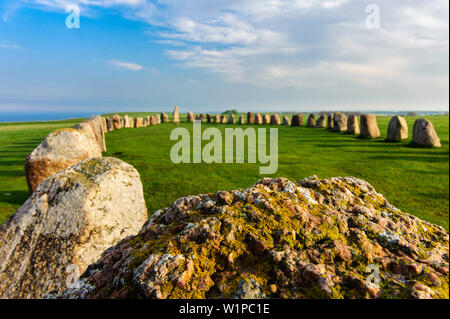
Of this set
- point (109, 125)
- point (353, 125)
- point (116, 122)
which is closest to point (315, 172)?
point (353, 125)

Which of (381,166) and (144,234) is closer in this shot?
(144,234)

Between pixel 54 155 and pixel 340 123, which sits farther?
pixel 340 123

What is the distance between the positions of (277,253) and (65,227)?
4.29 m

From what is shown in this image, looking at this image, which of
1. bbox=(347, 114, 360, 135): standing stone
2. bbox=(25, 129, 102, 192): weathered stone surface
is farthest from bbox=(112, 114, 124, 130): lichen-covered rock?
bbox=(347, 114, 360, 135): standing stone

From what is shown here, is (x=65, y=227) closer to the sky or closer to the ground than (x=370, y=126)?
closer to the ground

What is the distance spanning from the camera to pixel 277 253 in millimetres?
1744

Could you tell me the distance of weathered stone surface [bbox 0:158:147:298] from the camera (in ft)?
13.7

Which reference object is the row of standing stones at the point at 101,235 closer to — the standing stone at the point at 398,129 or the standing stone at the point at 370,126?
the standing stone at the point at 398,129

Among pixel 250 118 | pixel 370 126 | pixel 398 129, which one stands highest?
pixel 250 118

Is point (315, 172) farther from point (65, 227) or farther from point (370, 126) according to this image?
point (370, 126)

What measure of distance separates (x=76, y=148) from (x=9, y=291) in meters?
5.71
